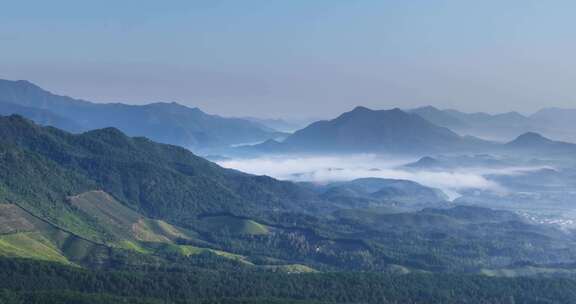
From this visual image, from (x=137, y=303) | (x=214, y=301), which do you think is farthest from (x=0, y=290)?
(x=214, y=301)

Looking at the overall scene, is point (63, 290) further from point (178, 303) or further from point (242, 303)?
point (242, 303)

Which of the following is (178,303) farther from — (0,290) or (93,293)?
(0,290)

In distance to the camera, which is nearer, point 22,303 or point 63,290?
point 22,303

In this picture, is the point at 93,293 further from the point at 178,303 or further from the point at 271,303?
the point at 271,303

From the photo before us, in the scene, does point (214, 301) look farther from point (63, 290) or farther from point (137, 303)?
point (63, 290)

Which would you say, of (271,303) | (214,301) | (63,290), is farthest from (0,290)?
(271,303)

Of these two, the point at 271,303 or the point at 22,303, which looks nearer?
the point at 22,303

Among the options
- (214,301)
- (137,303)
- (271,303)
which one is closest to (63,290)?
(137,303)
